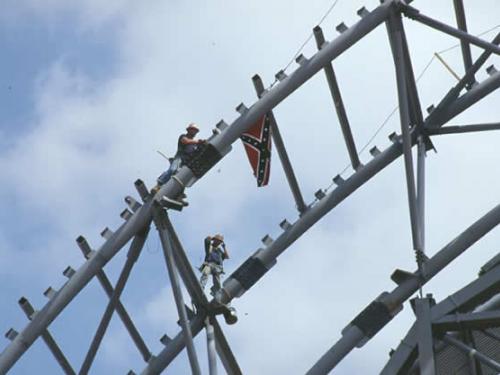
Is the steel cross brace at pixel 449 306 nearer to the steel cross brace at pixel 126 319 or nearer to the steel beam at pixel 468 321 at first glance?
the steel beam at pixel 468 321

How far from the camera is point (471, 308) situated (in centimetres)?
1412

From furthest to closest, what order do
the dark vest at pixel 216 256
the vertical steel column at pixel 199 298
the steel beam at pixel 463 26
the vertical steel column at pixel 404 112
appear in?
the dark vest at pixel 216 256
the steel beam at pixel 463 26
the vertical steel column at pixel 199 298
the vertical steel column at pixel 404 112

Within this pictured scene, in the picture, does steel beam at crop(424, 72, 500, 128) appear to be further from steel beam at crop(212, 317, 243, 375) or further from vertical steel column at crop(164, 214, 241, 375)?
steel beam at crop(212, 317, 243, 375)

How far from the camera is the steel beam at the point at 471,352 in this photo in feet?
44.4

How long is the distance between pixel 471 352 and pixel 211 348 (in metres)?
4.82

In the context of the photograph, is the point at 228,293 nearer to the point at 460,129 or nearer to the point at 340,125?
the point at 340,125

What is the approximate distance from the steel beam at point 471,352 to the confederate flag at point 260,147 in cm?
482

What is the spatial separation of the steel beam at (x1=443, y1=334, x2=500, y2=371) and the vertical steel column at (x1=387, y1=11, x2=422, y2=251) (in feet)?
7.48

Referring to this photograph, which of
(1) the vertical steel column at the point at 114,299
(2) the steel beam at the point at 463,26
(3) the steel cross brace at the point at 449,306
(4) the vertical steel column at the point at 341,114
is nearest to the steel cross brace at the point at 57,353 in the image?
(1) the vertical steel column at the point at 114,299

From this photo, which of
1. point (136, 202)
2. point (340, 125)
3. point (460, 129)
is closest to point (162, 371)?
point (136, 202)

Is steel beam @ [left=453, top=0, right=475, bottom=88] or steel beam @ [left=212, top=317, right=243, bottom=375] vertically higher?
steel beam @ [left=453, top=0, right=475, bottom=88]

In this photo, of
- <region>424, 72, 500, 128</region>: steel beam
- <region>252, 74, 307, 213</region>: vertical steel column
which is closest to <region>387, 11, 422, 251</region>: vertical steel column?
<region>424, 72, 500, 128</region>: steel beam

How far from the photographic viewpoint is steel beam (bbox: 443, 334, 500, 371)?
44.4 feet

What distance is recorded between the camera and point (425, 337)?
13867mm
